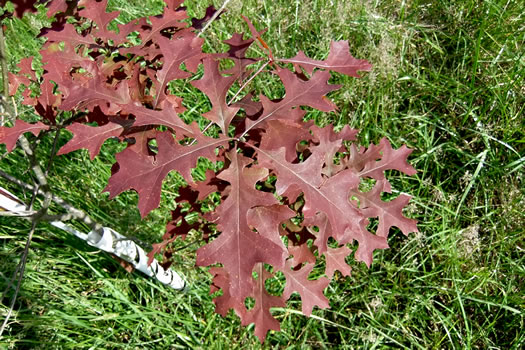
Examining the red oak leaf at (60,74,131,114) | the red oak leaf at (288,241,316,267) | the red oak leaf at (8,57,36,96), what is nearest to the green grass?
the red oak leaf at (8,57,36,96)

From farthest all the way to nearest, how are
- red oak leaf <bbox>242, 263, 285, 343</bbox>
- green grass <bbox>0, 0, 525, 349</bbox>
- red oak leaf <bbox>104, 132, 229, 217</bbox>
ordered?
1. green grass <bbox>0, 0, 525, 349</bbox>
2. red oak leaf <bbox>242, 263, 285, 343</bbox>
3. red oak leaf <bbox>104, 132, 229, 217</bbox>

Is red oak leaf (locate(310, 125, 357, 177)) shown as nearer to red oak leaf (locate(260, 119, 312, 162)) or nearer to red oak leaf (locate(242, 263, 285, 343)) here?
red oak leaf (locate(260, 119, 312, 162))

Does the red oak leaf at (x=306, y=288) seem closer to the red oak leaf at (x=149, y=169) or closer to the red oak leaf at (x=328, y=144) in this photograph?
the red oak leaf at (x=328, y=144)

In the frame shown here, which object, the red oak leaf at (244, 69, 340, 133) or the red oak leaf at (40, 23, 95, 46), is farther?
the red oak leaf at (40, 23, 95, 46)

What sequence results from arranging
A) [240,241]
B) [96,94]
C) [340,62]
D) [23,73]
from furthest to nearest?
[23,73] → [340,62] → [96,94] → [240,241]

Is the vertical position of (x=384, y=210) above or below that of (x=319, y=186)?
below

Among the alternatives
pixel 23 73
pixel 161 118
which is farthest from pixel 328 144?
pixel 23 73

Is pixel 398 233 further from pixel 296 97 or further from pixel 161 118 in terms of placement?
pixel 161 118
